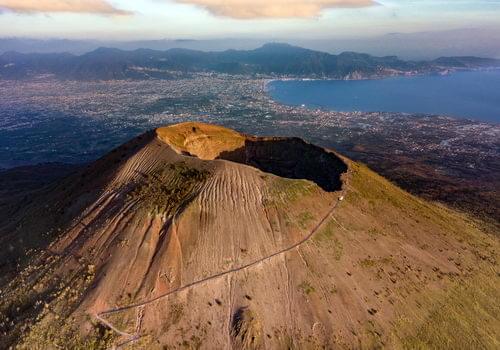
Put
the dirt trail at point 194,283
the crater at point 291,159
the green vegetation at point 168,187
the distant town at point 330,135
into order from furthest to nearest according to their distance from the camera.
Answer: the distant town at point 330,135, the crater at point 291,159, the green vegetation at point 168,187, the dirt trail at point 194,283

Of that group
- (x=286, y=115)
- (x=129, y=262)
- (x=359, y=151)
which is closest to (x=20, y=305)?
(x=129, y=262)

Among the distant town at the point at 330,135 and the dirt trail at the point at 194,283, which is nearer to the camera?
the dirt trail at the point at 194,283

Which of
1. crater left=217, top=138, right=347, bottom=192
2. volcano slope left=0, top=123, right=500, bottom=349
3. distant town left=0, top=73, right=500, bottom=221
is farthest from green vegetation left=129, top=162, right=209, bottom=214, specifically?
distant town left=0, top=73, right=500, bottom=221

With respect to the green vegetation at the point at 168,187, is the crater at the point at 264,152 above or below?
below

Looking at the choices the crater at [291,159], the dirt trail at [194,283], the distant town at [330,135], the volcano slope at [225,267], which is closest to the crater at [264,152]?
the crater at [291,159]

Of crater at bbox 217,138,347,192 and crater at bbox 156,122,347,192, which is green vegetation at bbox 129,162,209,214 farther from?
crater at bbox 217,138,347,192

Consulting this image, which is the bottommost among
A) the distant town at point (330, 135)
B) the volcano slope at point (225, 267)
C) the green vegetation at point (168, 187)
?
the distant town at point (330, 135)

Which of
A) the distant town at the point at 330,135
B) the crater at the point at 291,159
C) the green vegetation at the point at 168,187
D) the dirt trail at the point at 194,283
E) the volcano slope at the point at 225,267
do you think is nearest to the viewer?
the dirt trail at the point at 194,283

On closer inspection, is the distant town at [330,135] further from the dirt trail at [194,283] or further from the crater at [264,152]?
the dirt trail at [194,283]
